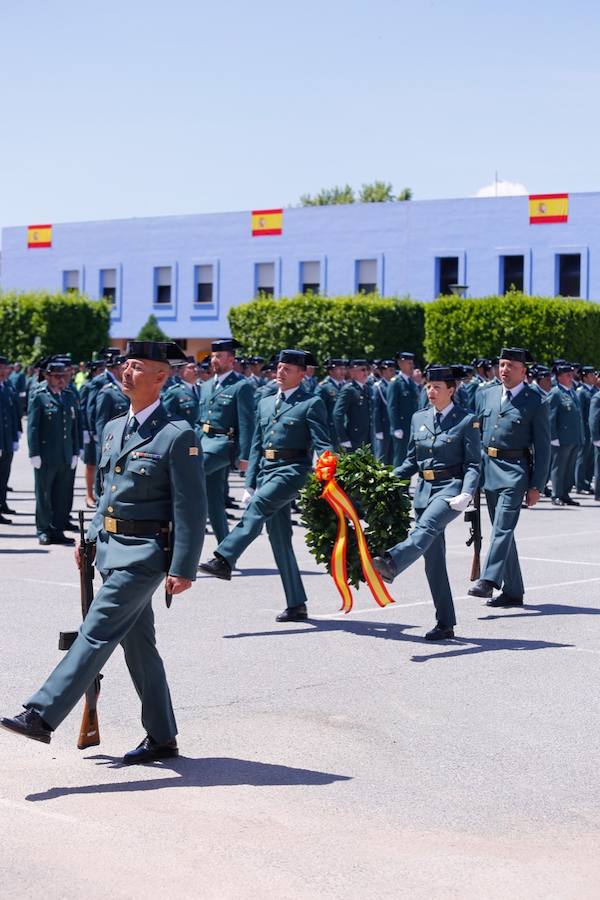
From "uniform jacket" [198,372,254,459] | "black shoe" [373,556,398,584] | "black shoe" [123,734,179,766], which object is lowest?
"black shoe" [123,734,179,766]

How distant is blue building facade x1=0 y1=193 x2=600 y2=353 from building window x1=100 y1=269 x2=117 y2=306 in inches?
2.0

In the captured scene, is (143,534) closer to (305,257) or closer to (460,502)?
(460,502)

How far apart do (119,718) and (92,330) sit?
47.6 m

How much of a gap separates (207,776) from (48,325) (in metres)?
47.8

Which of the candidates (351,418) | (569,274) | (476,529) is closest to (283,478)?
(476,529)

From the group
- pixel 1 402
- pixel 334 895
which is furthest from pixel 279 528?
pixel 1 402

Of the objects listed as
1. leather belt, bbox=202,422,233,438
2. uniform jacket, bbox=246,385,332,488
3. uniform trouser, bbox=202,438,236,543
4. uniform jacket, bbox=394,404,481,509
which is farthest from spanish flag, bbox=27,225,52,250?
uniform jacket, bbox=394,404,481,509

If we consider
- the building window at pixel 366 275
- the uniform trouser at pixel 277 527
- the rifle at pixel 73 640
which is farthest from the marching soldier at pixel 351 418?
the building window at pixel 366 275

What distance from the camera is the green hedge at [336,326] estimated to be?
46.8 meters

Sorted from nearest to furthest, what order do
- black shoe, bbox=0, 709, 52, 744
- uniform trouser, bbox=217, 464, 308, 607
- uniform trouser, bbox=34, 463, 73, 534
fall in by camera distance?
black shoe, bbox=0, 709, 52, 744 → uniform trouser, bbox=217, 464, 308, 607 → uniform trouser, bbox=34, 463, 73, 534

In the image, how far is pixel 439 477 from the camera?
10.4 metres

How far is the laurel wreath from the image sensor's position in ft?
32.4

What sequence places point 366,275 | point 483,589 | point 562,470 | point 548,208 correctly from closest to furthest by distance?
point 483,589 < point 562,470 < point 548,208 < point 366,275

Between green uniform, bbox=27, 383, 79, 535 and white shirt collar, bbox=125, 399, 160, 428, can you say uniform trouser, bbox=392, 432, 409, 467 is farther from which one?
white shirt collar, bbox=125, 399, 160, 428
